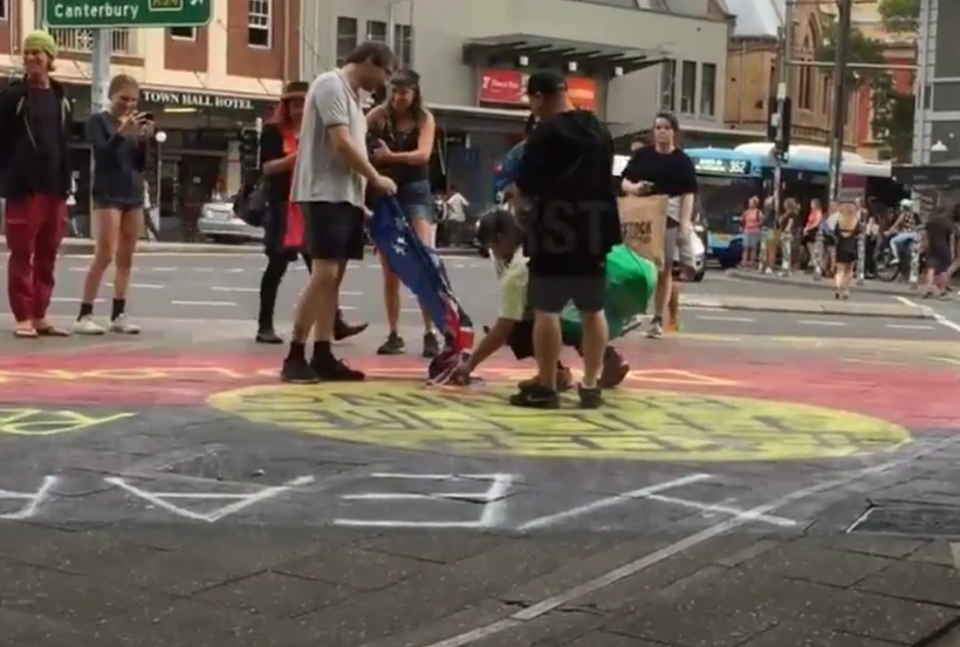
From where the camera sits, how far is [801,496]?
18.8ft

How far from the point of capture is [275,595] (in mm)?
4285

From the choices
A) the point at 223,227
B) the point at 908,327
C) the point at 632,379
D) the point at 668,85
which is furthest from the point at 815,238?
the point at 632,379

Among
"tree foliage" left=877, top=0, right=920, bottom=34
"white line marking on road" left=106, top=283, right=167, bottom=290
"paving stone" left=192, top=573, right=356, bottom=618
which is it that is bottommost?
"white line marking on road" left=106, top=283, right=167, bottom=290

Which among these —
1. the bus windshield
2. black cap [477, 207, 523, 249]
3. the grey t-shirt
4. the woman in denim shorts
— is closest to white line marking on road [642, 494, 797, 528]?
black cap [477, 207, 523, 249]

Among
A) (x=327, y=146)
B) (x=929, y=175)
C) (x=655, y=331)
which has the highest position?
(x=327, y=146)

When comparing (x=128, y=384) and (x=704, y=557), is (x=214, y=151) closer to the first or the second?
(x=128, y=384)

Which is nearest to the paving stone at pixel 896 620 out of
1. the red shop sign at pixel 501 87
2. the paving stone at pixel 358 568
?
the paving stone at pixel 358 568

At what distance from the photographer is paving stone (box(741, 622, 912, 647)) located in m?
3.96

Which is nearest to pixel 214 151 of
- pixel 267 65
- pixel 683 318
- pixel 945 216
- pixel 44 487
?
pixel 267 65

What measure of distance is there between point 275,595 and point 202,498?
121cm

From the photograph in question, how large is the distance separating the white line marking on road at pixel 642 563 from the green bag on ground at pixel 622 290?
8.06 ft

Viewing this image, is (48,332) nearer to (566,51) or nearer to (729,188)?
(729,188)

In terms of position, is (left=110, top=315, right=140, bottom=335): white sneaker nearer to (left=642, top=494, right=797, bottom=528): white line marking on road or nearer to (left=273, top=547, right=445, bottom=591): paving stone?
(left=642, top=494, right=797, bottom=528): white line marking on road

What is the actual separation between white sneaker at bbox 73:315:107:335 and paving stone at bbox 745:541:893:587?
23.5ft
